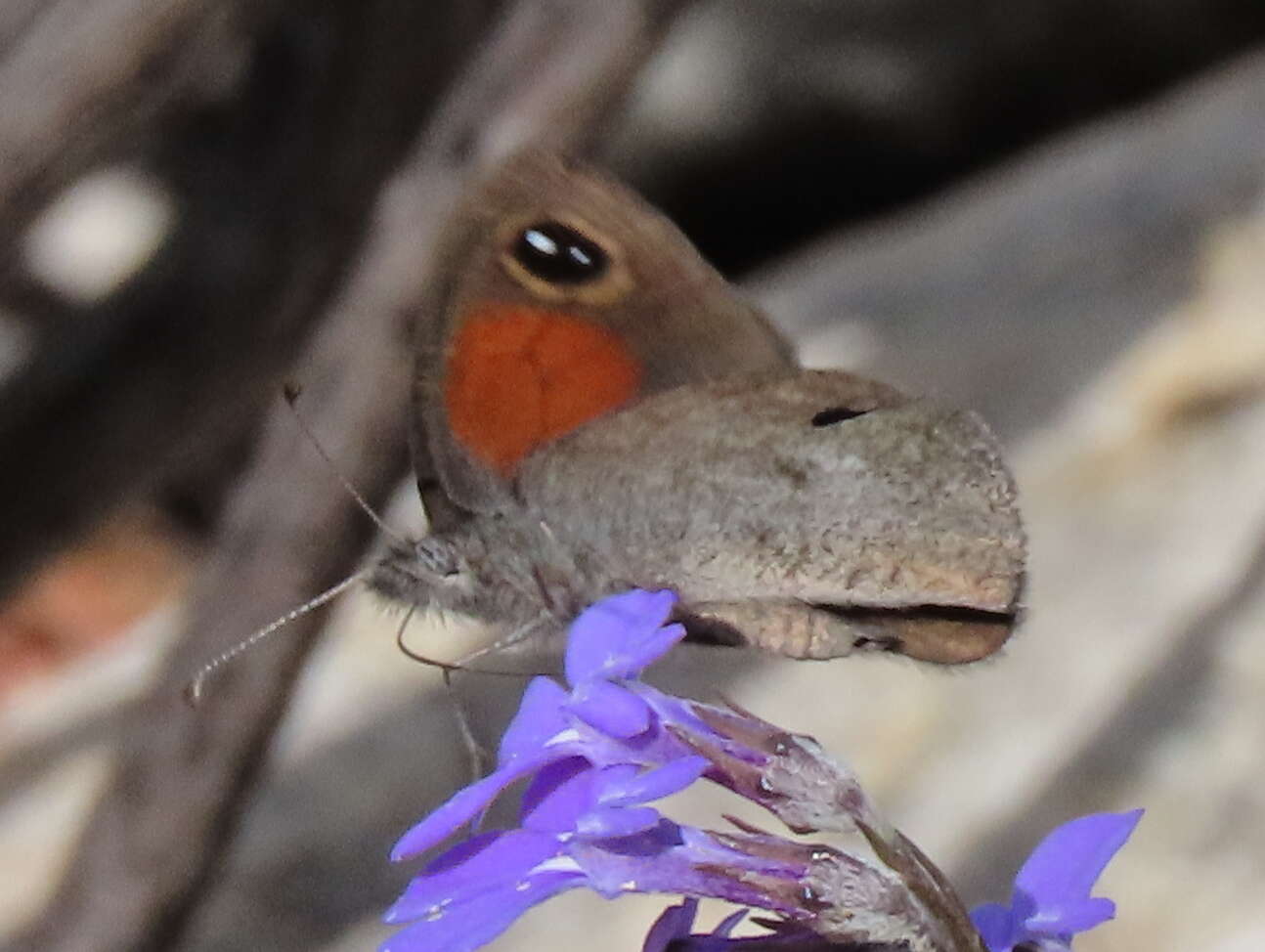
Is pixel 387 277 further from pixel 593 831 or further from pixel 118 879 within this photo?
pixel 593 831

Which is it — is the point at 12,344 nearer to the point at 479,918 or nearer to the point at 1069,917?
the point at 479,918

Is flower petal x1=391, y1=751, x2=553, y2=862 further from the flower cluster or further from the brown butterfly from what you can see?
the brown butterfly

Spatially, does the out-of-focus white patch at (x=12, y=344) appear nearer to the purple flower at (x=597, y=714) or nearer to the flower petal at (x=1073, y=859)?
the purple flower at (x=597, y=714)

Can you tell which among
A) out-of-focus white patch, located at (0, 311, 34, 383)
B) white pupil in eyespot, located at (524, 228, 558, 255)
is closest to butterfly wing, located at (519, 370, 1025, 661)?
white pupil in eyespot, located at (524, 228, 558, 255)

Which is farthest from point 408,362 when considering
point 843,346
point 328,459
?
point 843,346

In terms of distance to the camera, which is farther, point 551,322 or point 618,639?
point 551,322

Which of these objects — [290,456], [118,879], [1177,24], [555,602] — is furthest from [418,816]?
[1177,24]

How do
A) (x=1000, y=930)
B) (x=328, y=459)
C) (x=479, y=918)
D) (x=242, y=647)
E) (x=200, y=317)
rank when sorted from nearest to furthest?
1. (x=479, y=918)
2. (x=1000, y=930)
3. (x=242, y=647)
4. (x=328, y=459)
5. (x=200, y=317)

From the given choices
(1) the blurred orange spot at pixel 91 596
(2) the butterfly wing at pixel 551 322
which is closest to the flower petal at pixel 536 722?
(2) the butterfly wing at pixel 551 322
